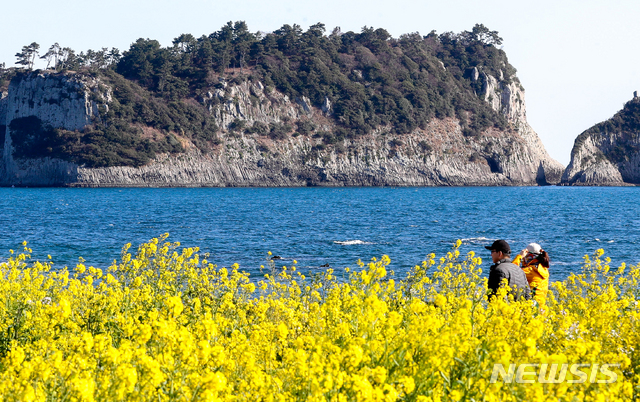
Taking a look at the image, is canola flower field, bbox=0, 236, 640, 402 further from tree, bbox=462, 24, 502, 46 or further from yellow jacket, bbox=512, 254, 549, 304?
tree, bbox=462, 24, 502, 46

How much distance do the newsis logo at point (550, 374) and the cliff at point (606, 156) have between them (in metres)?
173

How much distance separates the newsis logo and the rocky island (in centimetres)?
12598

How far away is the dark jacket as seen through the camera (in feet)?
29.0

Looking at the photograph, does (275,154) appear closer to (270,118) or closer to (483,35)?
(270,118)

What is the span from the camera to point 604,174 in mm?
164250

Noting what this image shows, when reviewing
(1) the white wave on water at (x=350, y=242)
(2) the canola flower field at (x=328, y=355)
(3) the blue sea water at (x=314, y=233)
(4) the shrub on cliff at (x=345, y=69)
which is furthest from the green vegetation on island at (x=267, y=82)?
(2) the canola flower field at (x=328, y=355)

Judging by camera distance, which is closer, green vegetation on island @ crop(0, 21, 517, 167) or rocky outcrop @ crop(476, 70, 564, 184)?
green vegetation on island @ crop(0, 21, 517, 167)

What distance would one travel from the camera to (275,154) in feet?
445

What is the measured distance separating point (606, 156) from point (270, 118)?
101499 mm

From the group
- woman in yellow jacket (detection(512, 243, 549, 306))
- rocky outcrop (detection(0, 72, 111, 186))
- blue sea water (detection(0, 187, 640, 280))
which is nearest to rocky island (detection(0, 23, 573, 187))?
rocky outcrop (detection(0, 72, 111, 186))

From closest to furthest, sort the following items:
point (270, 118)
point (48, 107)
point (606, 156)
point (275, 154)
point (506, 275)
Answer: point (506, 275) → point (48, 107) → point (275, 154) → point (270, 118) → point (606, 156)

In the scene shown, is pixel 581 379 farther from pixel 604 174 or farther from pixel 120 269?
pixel 604 174

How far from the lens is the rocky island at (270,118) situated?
411ft

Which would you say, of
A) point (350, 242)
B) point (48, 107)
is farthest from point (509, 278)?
point (48, 107)
